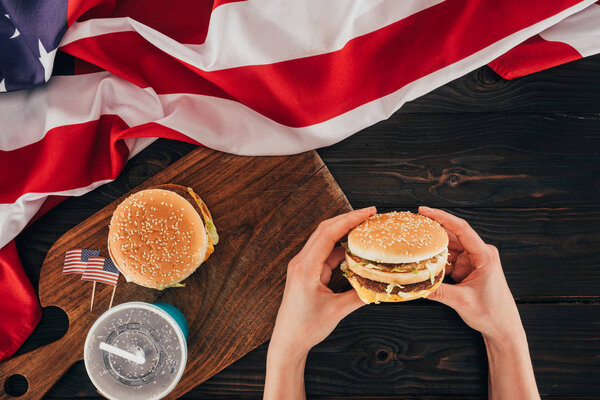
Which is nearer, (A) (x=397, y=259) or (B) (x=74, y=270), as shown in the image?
(A) (x=397, y=259)

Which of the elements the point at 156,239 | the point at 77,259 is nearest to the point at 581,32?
the point at 156,239

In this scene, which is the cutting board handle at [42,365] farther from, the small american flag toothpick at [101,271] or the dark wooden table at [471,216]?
the small american flag toothpick at [101,271]

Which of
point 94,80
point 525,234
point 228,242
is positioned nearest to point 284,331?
point 228,242

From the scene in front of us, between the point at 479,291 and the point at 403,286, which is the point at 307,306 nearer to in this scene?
the point at 403,286

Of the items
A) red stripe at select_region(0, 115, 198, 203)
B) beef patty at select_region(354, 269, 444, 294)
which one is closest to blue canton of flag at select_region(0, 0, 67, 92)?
red stripe at select_region(0, 115, 198, 203)

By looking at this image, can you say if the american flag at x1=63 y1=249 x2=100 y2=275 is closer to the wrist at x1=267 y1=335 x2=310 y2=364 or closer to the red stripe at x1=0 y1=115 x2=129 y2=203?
the red stripe at x1=0 y1=115 x2=129 y2=203
